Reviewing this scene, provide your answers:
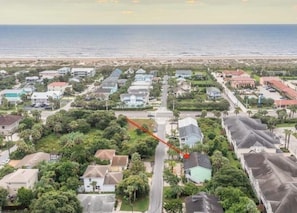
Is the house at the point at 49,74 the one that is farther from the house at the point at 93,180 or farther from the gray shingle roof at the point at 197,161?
the gray shingle roof at the point at 197,161

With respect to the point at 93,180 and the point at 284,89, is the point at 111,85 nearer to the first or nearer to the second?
the point at 284,89

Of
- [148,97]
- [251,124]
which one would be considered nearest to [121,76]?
[148,97]

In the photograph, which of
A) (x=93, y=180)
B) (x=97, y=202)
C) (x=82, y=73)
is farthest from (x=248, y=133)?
(x=82, y=73)

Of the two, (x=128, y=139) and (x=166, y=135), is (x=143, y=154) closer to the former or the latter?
(x=128, y=139)

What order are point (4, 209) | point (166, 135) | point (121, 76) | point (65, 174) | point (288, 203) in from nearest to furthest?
point (288, 203), point (4, 209), point (65, 174), point (166, 135), point (121, 76)

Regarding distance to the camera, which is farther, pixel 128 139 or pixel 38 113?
pixel 38 113

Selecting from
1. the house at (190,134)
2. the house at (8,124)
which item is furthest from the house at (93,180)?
the house at (8,124)

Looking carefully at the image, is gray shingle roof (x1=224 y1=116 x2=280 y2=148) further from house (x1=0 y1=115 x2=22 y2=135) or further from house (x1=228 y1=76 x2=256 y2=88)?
house (x1=228 y1=76 x2=256 y2=88)
